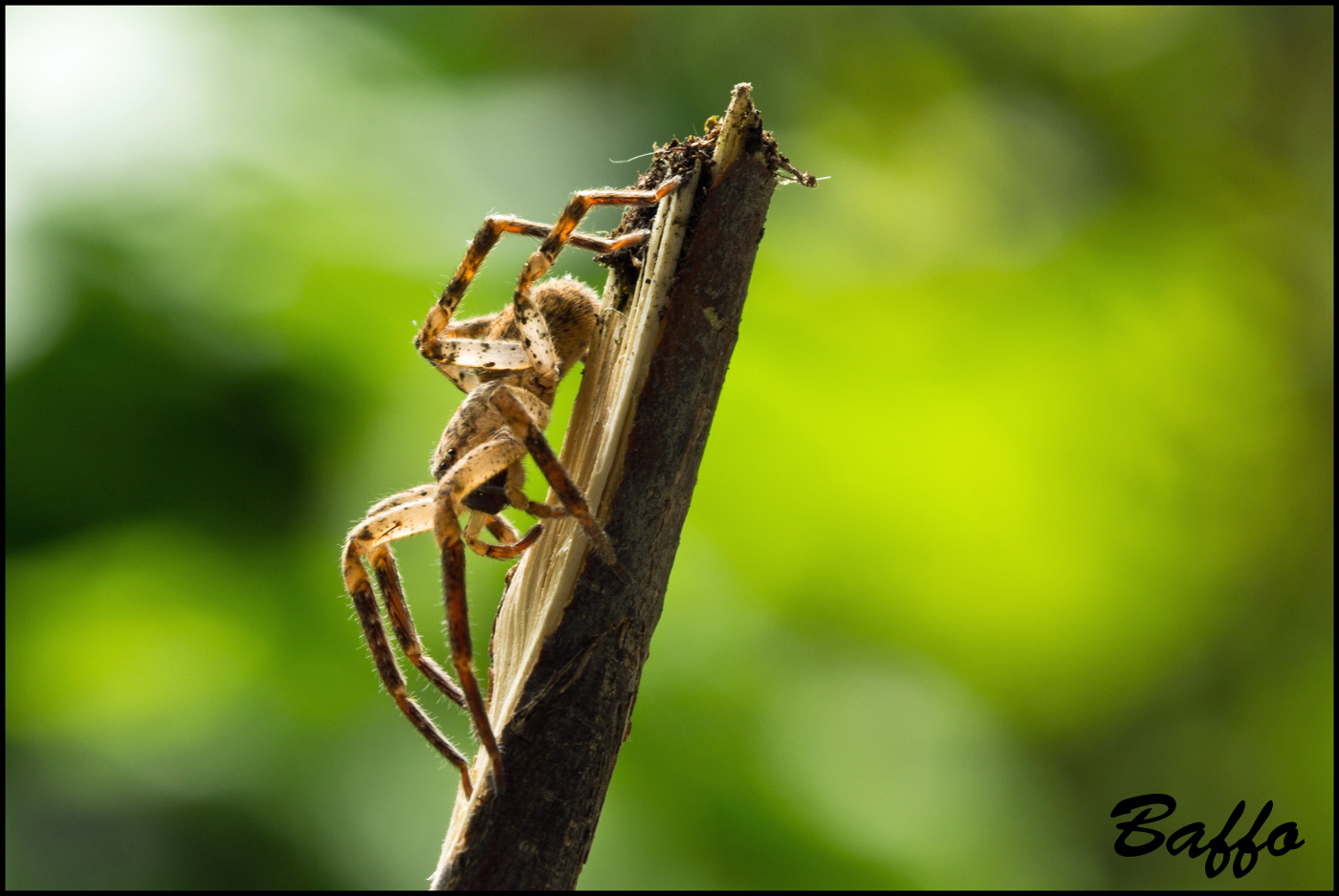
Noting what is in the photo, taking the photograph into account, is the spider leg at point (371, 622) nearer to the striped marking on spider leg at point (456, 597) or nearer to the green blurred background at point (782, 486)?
the striped marking on spider leg at point (456, 597)

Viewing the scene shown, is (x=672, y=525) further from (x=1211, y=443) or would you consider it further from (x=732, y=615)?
(x=1211, y=443)

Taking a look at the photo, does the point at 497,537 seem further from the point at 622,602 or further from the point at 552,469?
the point at 622,602

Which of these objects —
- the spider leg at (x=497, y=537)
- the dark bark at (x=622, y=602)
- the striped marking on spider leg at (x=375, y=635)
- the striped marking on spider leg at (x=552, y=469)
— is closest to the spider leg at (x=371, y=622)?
the striped marking on spider leg at (x=375, y=635)

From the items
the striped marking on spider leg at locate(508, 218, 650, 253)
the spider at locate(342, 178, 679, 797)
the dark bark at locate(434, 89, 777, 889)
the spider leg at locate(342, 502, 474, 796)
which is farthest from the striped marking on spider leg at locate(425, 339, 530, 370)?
the dark bark at locate(434, 89, 777, 889)

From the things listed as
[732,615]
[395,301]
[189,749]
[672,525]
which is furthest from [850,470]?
[189,749]

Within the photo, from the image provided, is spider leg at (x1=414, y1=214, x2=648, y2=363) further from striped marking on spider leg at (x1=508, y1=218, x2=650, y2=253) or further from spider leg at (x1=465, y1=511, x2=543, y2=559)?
spider leg at (x1=465, y1=511, x2=543, y2=559)

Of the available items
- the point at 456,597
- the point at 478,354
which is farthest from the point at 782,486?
the point at 456,597
